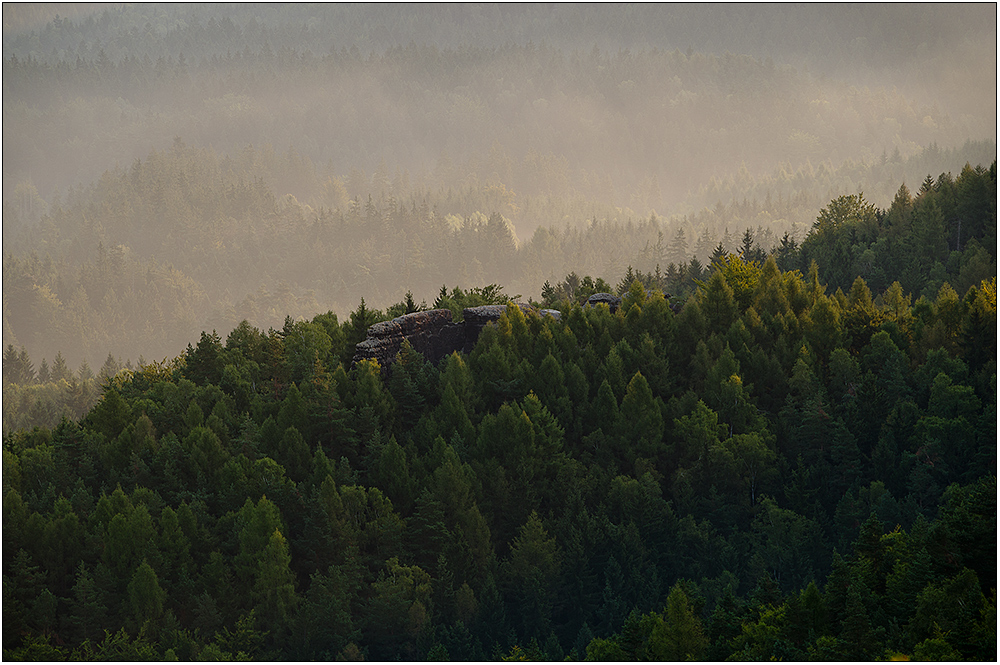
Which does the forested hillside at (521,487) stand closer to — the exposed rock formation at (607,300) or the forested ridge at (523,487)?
the forested ridge at (523,487)

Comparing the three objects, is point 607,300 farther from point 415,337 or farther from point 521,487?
point 521,487

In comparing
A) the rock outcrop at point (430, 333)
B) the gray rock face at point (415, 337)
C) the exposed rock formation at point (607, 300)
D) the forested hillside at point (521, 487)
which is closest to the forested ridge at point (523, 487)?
the forested hillside at point (521, 487)

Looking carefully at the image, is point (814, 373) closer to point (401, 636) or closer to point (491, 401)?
point (491, 401)

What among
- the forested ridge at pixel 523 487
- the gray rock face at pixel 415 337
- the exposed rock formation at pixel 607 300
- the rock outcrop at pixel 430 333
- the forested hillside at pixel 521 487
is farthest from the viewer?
the exposed rock formation at pixel 607 300

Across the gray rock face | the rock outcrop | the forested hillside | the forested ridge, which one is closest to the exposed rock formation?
the forested ridge

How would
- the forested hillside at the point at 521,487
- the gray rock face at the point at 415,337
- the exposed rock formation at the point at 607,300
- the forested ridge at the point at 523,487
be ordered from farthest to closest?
the exposed rock formation at the point at 607,300 < the gray rock face at the point at 415,337 < the forested hillside at the point at 521,487 < the forested ridge at the point at 523,487

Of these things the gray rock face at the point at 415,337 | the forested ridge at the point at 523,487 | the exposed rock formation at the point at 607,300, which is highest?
the exposed rock formation at the point at 607,300
